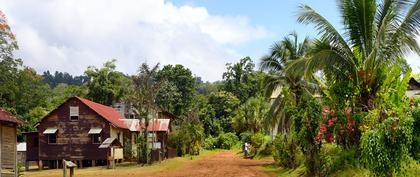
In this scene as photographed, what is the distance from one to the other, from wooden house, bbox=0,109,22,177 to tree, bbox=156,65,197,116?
1988 inches

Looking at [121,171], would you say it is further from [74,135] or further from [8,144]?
[8,144]

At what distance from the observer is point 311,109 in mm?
20484

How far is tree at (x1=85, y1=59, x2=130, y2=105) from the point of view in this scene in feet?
223

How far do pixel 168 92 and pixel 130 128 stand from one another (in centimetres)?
2330

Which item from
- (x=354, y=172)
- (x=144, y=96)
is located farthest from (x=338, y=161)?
(x=144, y=96)

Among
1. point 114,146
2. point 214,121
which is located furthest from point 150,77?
point 214,121

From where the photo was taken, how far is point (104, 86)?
67938 millimetres

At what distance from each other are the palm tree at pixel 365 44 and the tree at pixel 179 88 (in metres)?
54.9

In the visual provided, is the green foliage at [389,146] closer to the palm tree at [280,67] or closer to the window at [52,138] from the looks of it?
the palm tree at [280,67]

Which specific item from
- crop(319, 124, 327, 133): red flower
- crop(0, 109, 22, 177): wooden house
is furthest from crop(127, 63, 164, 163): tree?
crop(319, 124, 327, 133): red flower

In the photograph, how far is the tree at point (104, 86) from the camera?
67938 mm

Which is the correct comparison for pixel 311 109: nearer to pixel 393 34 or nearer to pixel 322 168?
pixel 322 168

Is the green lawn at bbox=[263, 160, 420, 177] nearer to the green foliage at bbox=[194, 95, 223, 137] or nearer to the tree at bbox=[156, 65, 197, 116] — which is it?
the tree at bbox=[156, 65, 197, 116]

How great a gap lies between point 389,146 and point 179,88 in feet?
221
